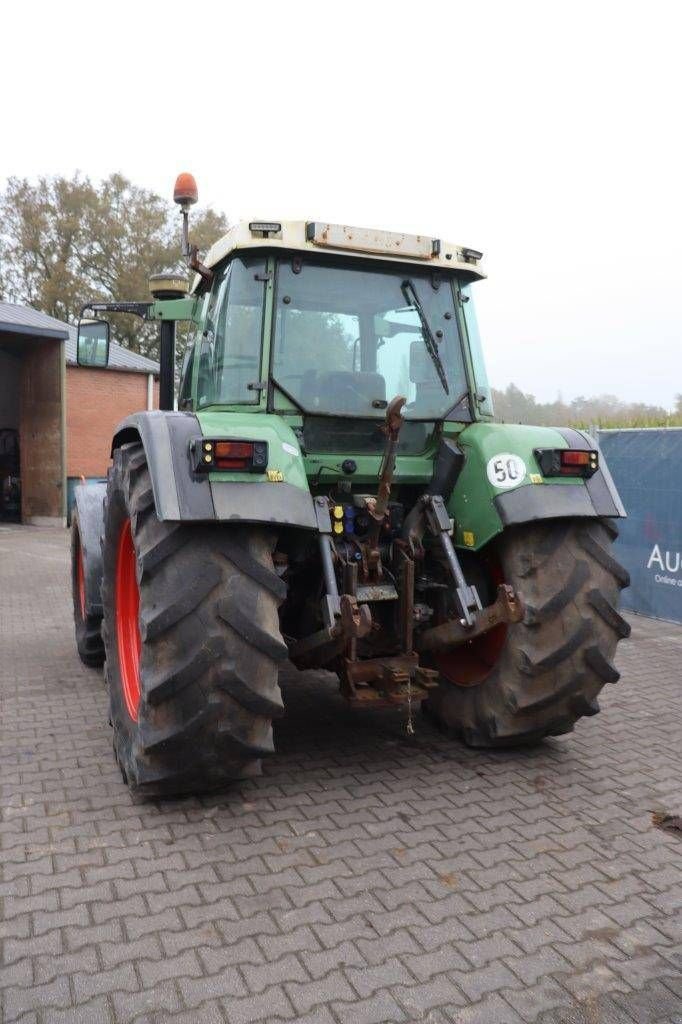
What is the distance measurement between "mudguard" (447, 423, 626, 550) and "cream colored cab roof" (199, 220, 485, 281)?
3.06ft

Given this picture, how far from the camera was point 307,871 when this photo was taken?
3.01 m

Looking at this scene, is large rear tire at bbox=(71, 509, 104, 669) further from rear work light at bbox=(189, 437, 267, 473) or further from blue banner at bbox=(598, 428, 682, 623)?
blue banner at bbox=(598, 428, 682, 623)

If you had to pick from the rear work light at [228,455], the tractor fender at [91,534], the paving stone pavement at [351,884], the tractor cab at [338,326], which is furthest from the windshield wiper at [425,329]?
the tractor fender at [91,534]

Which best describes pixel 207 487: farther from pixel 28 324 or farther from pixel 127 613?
pixel 28 324

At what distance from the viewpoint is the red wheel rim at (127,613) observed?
13.6 ft

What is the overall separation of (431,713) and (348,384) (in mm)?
1846

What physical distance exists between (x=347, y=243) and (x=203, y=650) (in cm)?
213

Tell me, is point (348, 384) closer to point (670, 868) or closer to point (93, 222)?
point (670, 868)

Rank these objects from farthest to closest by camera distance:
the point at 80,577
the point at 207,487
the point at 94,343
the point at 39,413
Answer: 1. the point at 39,413
2. the point at 80,577
3. the point at 94,343
4. the point at 207,487

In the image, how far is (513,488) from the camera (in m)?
3.79

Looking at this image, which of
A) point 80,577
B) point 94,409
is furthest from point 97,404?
point 80,577

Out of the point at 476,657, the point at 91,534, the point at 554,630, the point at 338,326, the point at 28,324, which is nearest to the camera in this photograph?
the point at 554,630

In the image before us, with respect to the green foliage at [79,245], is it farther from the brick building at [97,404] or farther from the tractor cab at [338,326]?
the tractor cab at [338,326]

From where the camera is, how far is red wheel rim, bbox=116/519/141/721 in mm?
4133
